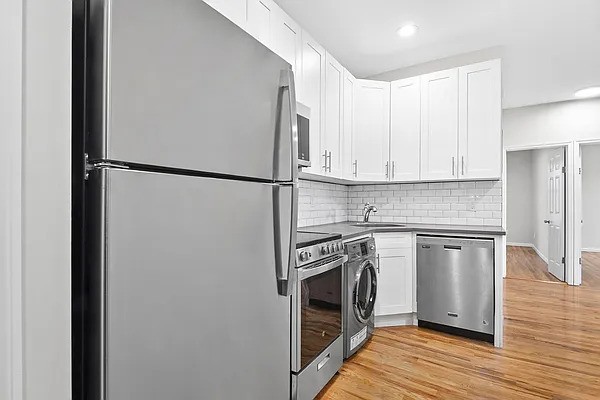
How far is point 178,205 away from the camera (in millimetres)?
→ 936

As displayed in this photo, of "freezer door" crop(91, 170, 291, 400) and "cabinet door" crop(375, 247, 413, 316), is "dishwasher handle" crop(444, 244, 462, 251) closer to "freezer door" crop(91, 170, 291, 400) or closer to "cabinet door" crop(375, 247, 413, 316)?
"cabinet door" crop(375, 247, 413, 316)

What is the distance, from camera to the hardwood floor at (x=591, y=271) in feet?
16.5

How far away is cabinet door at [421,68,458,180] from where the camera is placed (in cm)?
340

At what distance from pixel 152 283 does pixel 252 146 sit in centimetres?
58

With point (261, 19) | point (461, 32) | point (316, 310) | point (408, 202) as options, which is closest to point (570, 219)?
point (408, 202)

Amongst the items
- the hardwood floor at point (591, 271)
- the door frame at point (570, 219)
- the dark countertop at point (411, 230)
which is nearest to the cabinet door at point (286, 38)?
→ the dark countertop at point (411, 230)

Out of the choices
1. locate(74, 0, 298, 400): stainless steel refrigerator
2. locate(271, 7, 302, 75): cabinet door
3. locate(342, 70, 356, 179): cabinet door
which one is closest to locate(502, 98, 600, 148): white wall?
locate(342, 70, 356, 179): cabinet door

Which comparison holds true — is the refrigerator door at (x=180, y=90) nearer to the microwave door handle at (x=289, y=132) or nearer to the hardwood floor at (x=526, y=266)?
the microwave door handle at (x=289, y=132)

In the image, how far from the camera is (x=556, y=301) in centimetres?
416

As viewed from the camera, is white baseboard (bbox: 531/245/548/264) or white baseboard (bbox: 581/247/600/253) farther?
white baseboard (bbox: 581/247/600/253)

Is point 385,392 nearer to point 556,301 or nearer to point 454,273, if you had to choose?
point 454,273

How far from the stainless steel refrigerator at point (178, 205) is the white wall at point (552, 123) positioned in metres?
5.56

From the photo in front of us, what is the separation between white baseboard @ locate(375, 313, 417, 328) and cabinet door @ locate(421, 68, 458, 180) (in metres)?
1.39

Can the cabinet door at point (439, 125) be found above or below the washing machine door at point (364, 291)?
above
